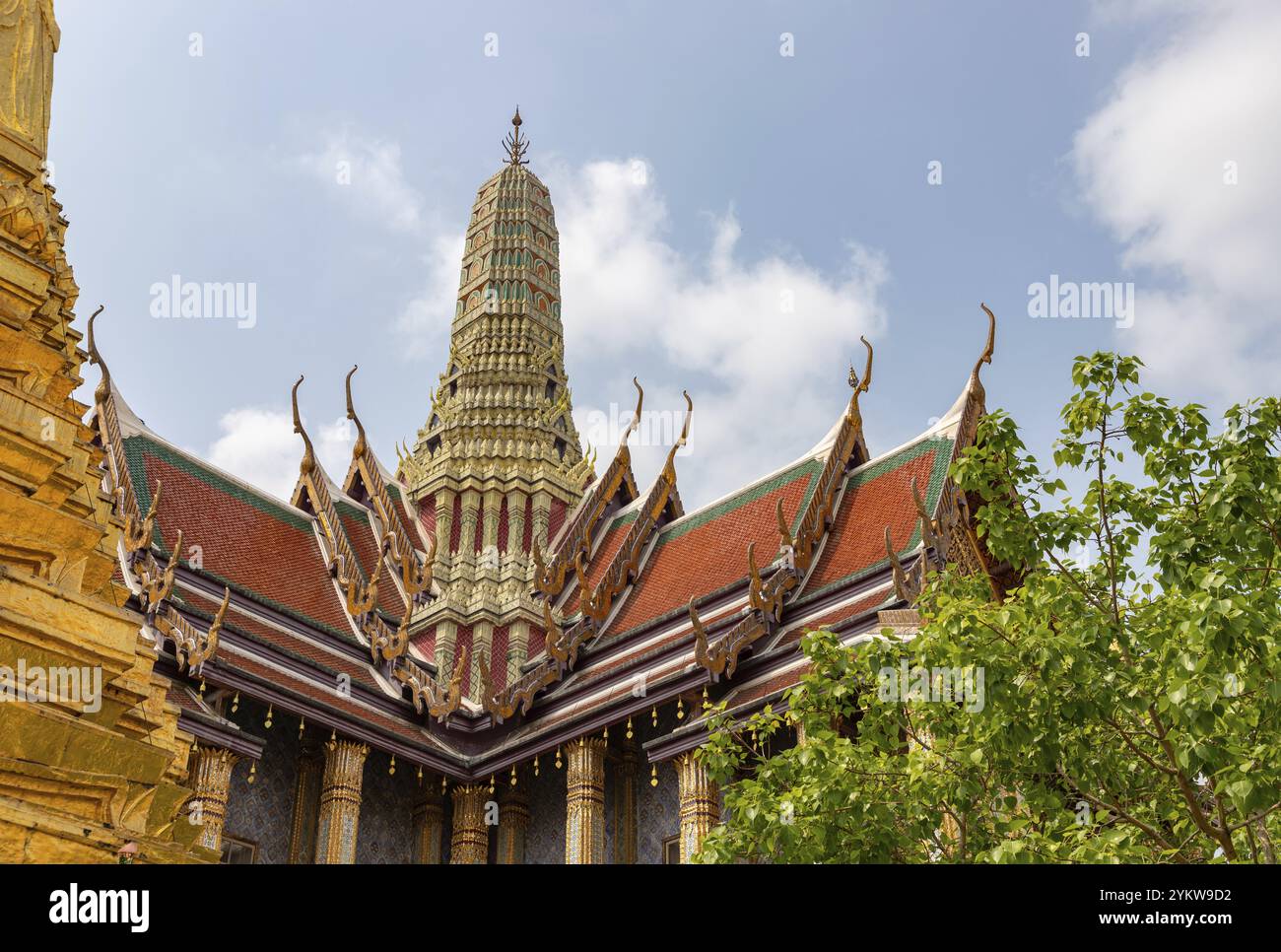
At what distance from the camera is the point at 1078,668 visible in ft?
27.0

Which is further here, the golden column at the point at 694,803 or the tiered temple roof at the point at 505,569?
the tiered temple roof at the point at 505,569

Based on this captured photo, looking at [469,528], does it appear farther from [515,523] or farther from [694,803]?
[694,803]

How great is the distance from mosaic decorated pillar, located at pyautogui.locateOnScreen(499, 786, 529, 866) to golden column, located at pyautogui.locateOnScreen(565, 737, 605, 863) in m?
0.84

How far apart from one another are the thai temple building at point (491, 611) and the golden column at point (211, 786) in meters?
0.03

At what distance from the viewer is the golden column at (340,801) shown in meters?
17.6

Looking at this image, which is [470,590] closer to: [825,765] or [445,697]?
[445,697]

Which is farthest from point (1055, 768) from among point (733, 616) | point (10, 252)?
point (733, 616)

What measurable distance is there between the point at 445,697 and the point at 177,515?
15.7 ft

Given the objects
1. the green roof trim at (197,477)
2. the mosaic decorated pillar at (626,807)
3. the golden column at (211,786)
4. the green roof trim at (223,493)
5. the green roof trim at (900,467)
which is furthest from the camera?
the green roof trim at (197,477)
